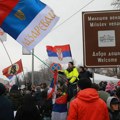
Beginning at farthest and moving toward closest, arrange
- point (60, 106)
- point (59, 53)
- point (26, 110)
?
1. point (59, 53)
2. point (60, 106)
3. point (26, 110)

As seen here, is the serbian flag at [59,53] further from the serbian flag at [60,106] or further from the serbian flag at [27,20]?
the serbian flag at [27,20]

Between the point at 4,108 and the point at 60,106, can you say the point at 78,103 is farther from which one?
the point at 60,106

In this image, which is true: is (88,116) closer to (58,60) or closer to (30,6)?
(30,6)

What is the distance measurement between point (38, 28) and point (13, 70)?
1513 centimetres

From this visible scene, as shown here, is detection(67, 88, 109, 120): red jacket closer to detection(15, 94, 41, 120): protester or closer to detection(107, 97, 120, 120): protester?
detection(107, 97, 120, 120): protester

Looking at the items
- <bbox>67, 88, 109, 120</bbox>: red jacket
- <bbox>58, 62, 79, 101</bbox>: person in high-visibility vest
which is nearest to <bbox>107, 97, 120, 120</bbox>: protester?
<bbox>67, 88, 109, 120</bbox>: red jacket

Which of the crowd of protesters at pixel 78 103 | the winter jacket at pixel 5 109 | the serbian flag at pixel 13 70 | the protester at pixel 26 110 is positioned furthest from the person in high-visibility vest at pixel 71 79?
the serbian flag at pixel 13 70

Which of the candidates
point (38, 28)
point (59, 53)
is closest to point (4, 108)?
point (38, 28)

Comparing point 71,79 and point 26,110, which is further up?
point 71,79

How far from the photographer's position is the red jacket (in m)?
6.48

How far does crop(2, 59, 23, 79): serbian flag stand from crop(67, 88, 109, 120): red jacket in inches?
654

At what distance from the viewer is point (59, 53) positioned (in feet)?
62.4

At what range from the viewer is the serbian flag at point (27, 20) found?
27.6 feet

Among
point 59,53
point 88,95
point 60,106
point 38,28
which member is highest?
point 38,28
